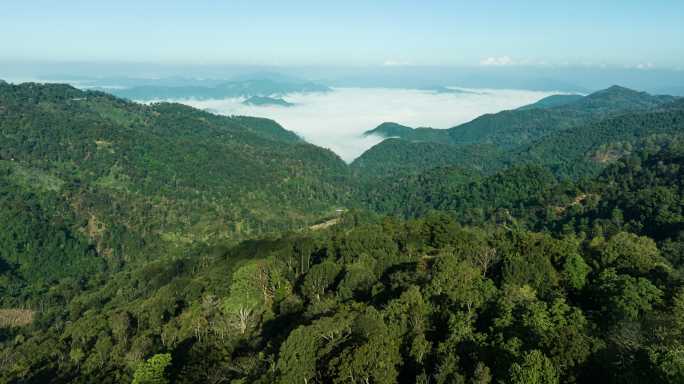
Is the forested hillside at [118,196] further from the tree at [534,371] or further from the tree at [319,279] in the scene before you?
the tree at [534,371]

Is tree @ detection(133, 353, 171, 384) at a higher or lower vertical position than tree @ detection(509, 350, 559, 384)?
lower

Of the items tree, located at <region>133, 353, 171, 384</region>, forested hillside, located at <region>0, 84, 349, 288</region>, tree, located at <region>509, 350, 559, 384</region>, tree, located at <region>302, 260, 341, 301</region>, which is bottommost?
forested hillside, located at <region>0, 84, 349, 288</region>

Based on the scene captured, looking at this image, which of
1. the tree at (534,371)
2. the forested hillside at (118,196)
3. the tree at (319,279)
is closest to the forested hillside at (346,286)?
the tree at (534,371)

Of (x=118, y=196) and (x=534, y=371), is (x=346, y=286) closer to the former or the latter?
(x=534, y=371)

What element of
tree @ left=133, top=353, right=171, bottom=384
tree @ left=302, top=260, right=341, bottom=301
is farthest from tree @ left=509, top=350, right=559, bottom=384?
tree @ left=302, top=260, right=341, bottom=301

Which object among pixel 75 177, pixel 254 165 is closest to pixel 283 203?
pixel 254 165

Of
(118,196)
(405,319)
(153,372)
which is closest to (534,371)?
(405,319)

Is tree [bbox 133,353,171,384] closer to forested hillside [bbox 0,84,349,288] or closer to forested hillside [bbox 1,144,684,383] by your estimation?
forested hillside [bbox 1,144,684,383]

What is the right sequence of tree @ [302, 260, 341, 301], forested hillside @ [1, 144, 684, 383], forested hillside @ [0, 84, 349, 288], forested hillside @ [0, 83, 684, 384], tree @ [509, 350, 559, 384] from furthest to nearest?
forested hillside @ [0, 84, 349, 288], tree @ [302, 260, 341, 301], forested hillside @ [0, 83, 684, 384], forested hillside @ [1, 144, 684, 383], tree @ [509, 350, 559, 384]
